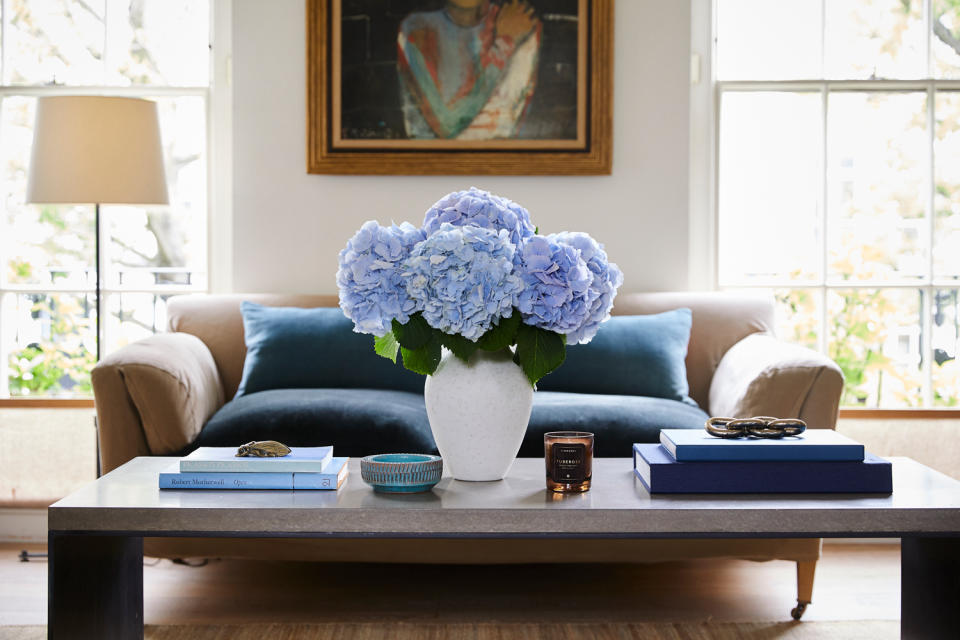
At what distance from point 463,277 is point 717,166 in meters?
2.44

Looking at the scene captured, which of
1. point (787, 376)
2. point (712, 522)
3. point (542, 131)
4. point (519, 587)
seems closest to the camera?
point (712, 522)

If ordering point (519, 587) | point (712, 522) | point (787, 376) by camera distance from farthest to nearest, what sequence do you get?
point (519, 587)
point (787, 376)
point (712, 522)

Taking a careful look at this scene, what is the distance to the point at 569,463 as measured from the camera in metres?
1.49

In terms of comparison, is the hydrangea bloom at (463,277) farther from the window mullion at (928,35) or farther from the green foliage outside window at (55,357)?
the window mullion at (928,35)

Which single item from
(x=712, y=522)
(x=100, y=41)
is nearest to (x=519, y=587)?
(x=712, y=522)

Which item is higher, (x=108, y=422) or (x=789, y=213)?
(x=789, y=213)

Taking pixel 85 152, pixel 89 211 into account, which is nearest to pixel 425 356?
pixel 85 152

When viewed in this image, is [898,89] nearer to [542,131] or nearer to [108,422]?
[542,131]

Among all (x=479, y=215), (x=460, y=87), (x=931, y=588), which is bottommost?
(x=931, y=588)

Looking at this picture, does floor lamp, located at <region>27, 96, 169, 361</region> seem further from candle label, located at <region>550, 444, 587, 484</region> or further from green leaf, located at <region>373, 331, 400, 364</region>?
candle label, located at <region>550, 444, 587, 484</region>

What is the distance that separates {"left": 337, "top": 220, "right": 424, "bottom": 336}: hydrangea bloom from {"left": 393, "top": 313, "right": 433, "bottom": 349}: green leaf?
23 mm

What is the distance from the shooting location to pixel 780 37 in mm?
3586

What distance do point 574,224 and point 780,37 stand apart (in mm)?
1110

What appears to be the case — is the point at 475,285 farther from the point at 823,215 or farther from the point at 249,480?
the point at 823,215
